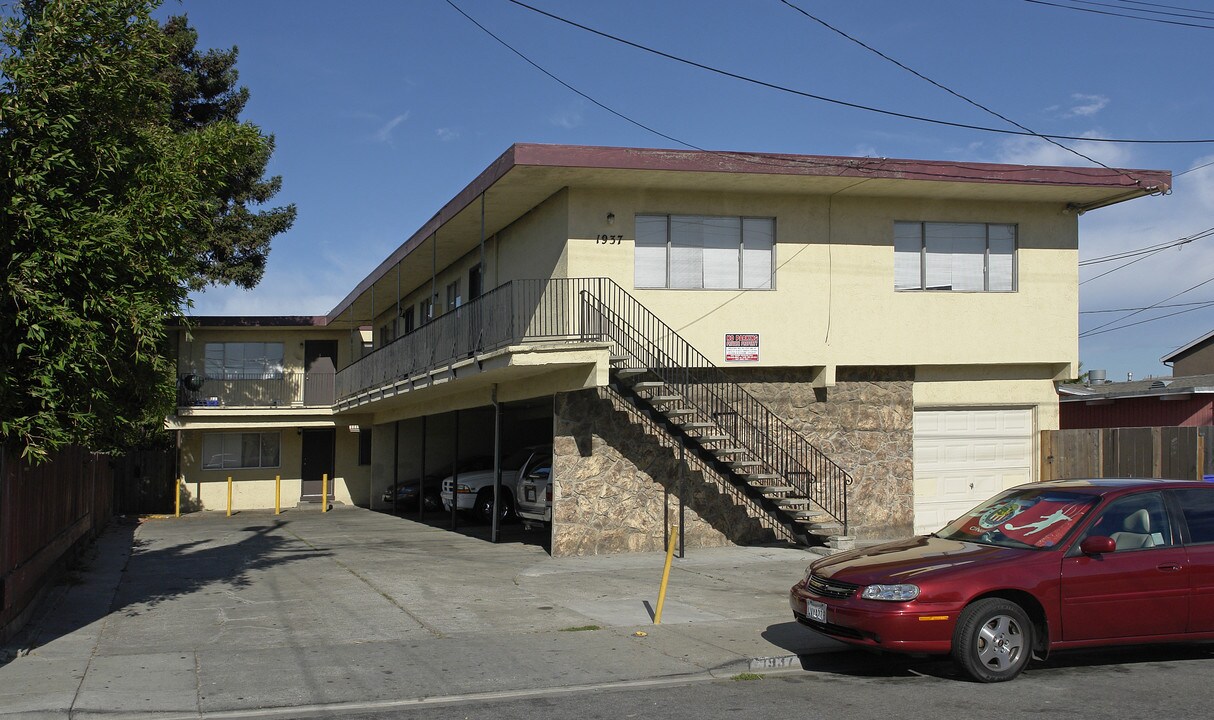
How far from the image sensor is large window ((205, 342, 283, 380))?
33.5 metres

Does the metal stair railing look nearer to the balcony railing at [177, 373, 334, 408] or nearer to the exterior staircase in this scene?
the exterior staircase

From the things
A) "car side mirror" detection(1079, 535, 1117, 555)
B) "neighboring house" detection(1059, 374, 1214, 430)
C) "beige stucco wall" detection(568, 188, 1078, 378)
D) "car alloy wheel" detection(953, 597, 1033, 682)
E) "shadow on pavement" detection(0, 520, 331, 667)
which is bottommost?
"shadow on pavement" detection(0, 520, 331, 667)

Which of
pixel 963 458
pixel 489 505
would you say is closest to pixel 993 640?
pixel 963 458

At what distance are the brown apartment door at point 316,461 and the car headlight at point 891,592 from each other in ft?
88.0

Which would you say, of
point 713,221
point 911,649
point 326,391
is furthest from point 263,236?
point 911,649

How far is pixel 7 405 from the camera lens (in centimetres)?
923

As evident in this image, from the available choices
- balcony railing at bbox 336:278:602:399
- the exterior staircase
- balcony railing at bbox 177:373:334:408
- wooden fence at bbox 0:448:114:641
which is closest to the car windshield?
the exterior staircase

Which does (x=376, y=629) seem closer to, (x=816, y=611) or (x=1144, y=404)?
(x=816, y=611)

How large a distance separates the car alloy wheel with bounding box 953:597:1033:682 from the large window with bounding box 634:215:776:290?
10.2 metres

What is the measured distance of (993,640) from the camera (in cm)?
830

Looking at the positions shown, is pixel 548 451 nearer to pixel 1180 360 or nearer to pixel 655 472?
pixel 655 472

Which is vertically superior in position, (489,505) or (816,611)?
(816,611)

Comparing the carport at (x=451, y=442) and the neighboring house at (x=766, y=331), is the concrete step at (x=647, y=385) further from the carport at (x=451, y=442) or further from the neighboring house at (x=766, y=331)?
the carport at (x=451, y=442)

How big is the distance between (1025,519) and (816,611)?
2.04 m
